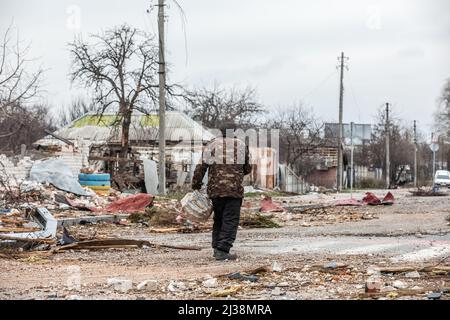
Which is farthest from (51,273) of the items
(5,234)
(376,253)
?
(376,253)

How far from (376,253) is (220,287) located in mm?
3906

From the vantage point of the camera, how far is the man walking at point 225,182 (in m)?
10.5

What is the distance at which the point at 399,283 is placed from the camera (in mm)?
7727

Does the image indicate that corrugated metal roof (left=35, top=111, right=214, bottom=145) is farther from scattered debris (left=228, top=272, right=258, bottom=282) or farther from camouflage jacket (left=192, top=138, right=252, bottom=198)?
scattered debris (left=228, top=272, right=258, bottom=282)

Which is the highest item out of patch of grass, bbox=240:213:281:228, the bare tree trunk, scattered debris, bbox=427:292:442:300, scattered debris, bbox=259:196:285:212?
the bare tree trunk

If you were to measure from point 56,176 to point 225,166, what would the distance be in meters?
17.4

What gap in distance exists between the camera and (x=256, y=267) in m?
9.32

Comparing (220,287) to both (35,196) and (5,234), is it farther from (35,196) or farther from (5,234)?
(35,196)

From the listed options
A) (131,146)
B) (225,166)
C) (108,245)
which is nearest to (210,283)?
(225,166)

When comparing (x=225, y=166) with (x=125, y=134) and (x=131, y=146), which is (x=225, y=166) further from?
(x=131, y=146)

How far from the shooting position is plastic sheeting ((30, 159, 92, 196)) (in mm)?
26531

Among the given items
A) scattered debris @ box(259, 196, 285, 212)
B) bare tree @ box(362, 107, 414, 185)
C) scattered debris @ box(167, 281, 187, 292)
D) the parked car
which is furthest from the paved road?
bare tree @ box(362, 107, 414, 185)

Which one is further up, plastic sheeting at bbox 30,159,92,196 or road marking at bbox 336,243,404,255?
plastic sheeting at bbox 30,159,92,196

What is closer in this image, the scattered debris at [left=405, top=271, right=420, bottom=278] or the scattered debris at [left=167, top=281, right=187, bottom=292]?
the scattered debris at [left=167, top=281, right=187, bottom=292]
